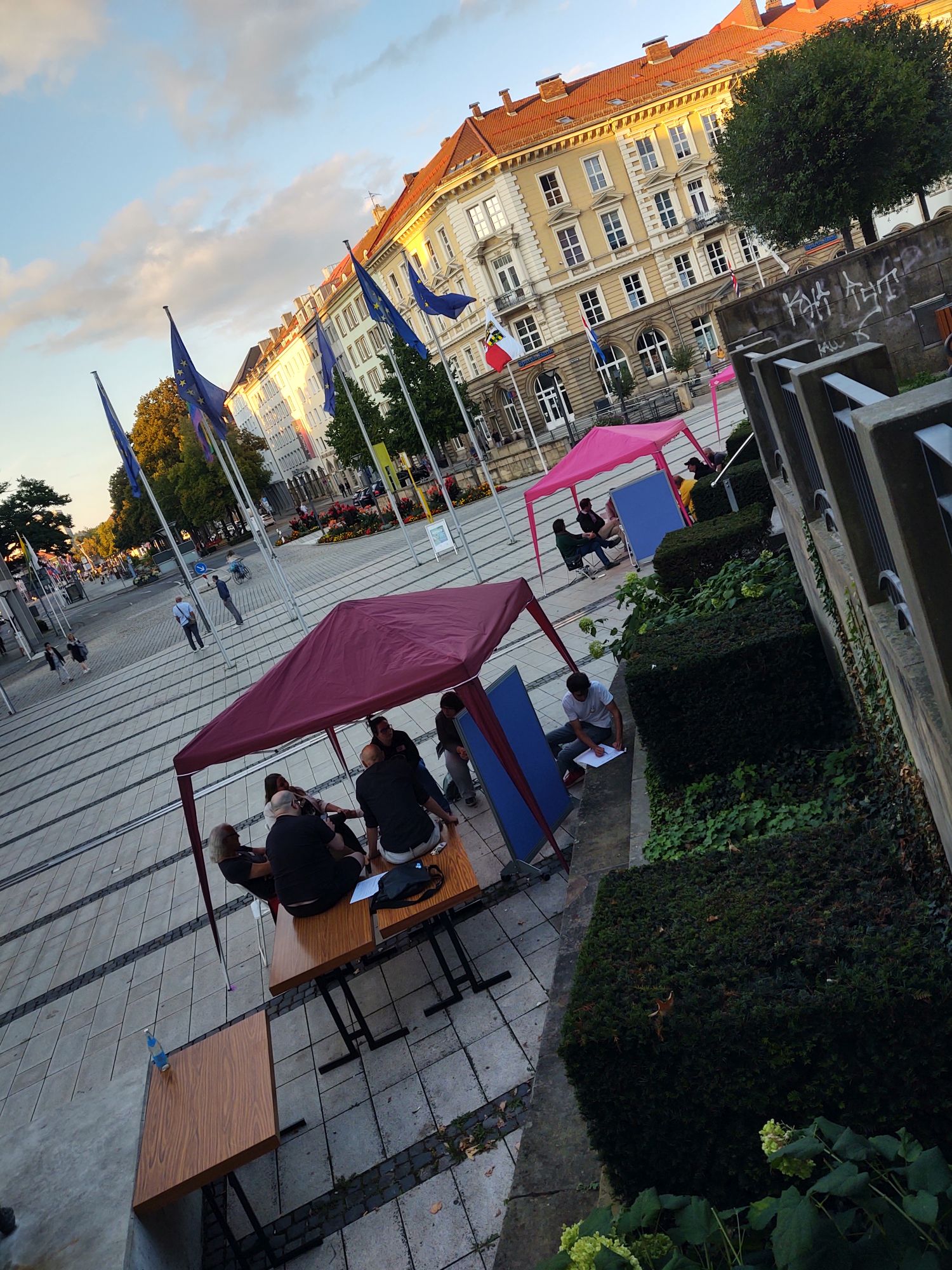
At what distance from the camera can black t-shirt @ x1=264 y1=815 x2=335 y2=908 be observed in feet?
20.3

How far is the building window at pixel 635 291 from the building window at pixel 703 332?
3170 mm

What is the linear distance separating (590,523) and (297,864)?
36.1ft

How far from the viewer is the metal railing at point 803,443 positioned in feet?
15.6

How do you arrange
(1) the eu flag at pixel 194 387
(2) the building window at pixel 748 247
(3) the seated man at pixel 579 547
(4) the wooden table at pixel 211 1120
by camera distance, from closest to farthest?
(4) the wooden table at pixel 211 1120 → (3) the seated man at pixel 579 547 → (1) the eu flag at pixel 194 387 → (2) the building window at pixel 748 247

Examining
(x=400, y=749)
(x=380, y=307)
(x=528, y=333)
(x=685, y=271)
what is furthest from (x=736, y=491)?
(x=685, y=271)

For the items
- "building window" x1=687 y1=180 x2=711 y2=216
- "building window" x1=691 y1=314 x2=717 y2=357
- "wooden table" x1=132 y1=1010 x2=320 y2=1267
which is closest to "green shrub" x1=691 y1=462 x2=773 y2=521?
"wooden table" x1=132 y1=1010 x2=320 y2=1267

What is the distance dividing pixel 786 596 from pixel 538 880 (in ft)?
9.46

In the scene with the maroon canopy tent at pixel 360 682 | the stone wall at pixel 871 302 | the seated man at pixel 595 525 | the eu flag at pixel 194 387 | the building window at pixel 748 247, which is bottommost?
the seated man at pixel 595 525

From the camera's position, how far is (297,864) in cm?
620

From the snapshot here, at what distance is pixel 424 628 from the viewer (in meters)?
6.95

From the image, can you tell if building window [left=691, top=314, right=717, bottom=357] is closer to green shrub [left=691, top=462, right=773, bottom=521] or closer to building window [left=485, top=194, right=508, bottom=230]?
building window [left=485, top=194, right=508, bottom=230]

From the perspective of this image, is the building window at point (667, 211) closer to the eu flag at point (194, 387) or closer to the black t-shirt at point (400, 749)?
the eu flag at point (194, 387)

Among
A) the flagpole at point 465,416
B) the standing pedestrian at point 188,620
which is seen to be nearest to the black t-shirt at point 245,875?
Answer: the flagpole at point 465,416

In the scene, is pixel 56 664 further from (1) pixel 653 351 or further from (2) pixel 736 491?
(1) pixel 653 351
